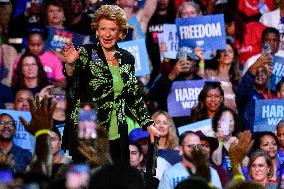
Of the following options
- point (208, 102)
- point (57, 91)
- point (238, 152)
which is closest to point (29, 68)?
point (57, 91)

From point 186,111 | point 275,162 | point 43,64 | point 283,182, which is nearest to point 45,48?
point 43,64

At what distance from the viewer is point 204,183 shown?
584cm

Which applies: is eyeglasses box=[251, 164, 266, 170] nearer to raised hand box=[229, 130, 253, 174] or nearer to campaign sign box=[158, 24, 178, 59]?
campaign sign box=[158, 24, 178, 59]

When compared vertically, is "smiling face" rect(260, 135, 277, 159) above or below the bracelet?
below

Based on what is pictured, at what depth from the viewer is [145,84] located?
1299 centimetres

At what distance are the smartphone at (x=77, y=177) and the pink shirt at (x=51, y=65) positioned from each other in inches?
260

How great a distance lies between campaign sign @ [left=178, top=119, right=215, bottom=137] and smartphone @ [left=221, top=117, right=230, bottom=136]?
0.15m

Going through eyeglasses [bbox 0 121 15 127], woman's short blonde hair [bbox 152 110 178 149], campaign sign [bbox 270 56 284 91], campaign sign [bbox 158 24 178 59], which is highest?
campaign sign [bbox 158 24 178 59]

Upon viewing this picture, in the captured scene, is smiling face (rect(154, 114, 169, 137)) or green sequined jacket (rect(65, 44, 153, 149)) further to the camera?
smiling face (rect(154, 114, 169, 137))

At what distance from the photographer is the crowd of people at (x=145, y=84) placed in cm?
835

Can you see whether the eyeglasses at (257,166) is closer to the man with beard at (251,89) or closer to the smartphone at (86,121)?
the man with beard at (251,89)

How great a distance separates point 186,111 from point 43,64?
1.64 metres

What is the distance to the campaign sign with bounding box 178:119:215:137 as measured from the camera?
12.1 metres

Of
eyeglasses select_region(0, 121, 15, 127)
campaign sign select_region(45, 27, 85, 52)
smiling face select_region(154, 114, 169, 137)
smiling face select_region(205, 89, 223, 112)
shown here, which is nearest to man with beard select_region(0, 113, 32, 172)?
eyeglasses select_region(0, 121, 15, 127)
